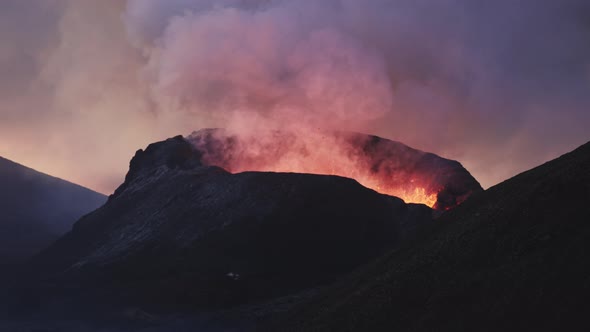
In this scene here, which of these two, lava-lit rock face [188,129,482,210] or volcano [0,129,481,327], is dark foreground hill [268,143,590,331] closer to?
volcano [0,129,481,327]

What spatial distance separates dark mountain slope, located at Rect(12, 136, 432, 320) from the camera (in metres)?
61.1

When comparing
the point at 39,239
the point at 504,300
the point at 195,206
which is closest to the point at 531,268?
the point at 504,300

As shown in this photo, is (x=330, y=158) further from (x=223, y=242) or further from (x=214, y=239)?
(x=223, y=242)

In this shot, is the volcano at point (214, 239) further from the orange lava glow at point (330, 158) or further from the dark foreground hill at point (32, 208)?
the dark foreground hill at point (32, 208)

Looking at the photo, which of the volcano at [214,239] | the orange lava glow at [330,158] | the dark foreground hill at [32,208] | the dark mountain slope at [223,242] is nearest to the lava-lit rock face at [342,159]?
the orange lava glow at [330,158]

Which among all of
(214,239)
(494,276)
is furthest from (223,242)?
(494,276)

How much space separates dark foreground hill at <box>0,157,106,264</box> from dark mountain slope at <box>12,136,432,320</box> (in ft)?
130

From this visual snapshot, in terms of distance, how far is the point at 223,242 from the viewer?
67.4 m

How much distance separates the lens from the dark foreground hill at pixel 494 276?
76.1 ft

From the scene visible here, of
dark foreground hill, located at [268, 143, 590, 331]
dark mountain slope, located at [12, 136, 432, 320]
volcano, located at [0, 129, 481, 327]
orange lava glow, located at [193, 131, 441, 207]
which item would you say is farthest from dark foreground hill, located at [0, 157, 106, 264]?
dark foreground hill, located at [268, 143, 590, 331]

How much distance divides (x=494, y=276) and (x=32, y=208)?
154978mm

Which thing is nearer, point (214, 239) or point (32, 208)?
point (214, 239)

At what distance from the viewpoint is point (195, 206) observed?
74.6m

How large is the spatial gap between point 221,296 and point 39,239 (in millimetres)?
90383
